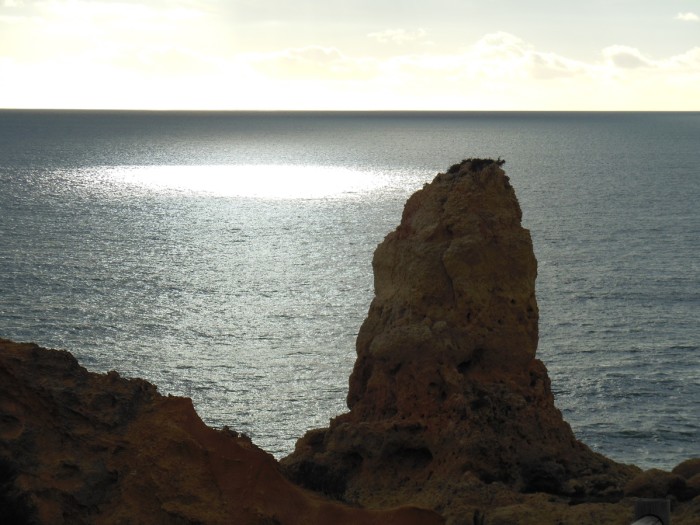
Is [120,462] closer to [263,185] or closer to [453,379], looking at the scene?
[453,379]

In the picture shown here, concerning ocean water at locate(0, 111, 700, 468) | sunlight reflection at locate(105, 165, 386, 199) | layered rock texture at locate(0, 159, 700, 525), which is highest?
layered rock texture at locate(0, 159, 700, 525)

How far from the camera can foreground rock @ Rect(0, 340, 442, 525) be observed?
1461cm

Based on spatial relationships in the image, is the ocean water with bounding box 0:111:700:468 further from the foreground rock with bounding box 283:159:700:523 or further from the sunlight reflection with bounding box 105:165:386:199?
the sunlight reflection with bounding box 105:165:386:199

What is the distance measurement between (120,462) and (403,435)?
6058 mm

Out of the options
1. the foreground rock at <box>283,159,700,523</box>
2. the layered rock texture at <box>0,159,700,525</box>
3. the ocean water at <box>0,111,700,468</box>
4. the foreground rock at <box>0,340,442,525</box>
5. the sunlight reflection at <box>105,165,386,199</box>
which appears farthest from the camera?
the sunlight reflection at <box>105,165,386,199</box>

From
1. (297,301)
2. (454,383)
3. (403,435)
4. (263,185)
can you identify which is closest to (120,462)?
(403,435)

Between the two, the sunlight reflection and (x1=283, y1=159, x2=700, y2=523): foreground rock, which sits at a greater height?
(x1=283, y1=159, x2=700, y2=523): foreground rock

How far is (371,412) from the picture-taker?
2028 cm

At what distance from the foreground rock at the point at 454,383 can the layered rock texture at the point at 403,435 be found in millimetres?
31

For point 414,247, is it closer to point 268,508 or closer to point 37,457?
point 268,508

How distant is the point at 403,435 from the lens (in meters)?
19.2

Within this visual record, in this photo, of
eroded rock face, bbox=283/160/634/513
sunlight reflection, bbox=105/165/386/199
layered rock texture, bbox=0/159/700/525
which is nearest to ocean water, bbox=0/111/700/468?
eroded rock face, bbox=283/160/634/513

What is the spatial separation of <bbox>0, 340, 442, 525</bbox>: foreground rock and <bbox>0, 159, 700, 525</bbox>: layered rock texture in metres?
0.02

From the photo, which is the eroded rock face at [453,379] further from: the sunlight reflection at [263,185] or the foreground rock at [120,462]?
the sunlight reflection at [263,185]
